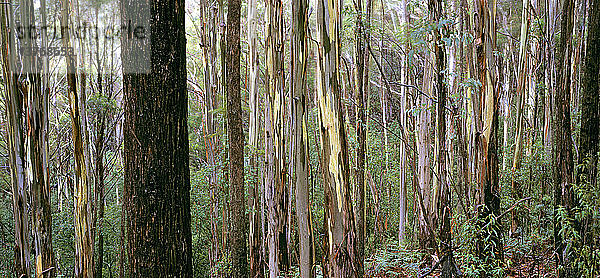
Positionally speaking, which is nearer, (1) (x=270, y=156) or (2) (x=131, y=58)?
(2) (x=131, y=58)

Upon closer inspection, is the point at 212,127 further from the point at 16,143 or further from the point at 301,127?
the point at 301,127

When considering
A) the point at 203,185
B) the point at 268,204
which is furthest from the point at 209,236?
the point at 268,204

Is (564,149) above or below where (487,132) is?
below

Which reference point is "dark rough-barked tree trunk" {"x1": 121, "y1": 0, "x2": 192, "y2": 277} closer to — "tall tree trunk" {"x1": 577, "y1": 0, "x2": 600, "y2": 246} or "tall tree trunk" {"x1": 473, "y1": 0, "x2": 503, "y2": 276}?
"tall tree trunk" {"x1": 473, "y1": 0, "x2": 503, "y2": 276}

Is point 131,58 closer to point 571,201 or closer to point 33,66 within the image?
point 33,66

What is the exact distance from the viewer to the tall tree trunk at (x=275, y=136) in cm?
586

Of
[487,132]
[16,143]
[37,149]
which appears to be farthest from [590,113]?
[16,143]

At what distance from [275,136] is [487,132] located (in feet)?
8.17

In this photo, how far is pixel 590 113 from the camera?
3.81 metres

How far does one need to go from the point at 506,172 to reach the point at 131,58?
22.8 ft

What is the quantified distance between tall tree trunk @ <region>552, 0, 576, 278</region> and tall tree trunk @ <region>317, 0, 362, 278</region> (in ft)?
5.70

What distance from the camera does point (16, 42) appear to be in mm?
4824

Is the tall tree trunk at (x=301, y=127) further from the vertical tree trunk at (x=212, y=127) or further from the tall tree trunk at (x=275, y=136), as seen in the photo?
the vertical tree trunk at (x=212, y=127)

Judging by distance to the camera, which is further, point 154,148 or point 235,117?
point 235,117
